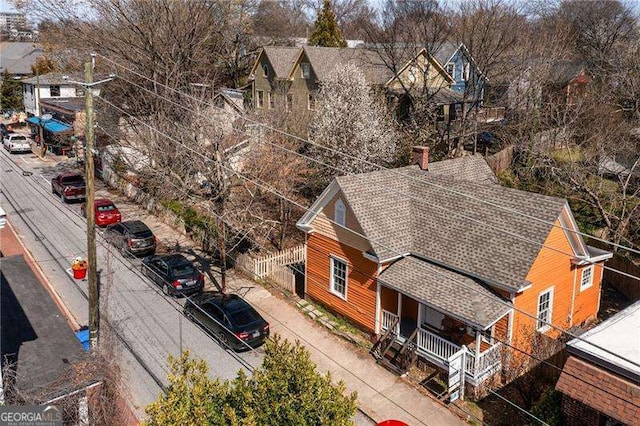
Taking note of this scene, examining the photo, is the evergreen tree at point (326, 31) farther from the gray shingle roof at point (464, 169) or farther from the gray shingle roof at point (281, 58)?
the gray shingle roof at point (464, 169)

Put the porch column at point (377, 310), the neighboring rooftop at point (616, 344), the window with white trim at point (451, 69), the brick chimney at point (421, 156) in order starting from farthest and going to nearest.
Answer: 1. the window with white trim at point (451, 69)
2. the brick chimney at point (421, 156)
3. the porch column at point (377, 310)
4. the neighboring rooftop at point (616, 344)

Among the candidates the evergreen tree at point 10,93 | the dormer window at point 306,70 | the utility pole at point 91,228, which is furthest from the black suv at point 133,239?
the evergreen tree at point 10,93

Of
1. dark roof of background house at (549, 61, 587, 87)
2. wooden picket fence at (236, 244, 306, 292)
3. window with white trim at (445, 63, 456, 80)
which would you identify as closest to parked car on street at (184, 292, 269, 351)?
wooden picket fence at (236, 244, 306, 292)

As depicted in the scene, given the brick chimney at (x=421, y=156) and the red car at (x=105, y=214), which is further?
the red car at (x=105, y=214)

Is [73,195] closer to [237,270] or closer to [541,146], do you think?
[237,270]

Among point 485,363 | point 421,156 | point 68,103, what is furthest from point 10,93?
point 485,363

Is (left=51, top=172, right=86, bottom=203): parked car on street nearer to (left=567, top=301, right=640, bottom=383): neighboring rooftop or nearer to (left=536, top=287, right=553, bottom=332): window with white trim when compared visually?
(left=536, top=287, right=553, bottom=332): window with white trim

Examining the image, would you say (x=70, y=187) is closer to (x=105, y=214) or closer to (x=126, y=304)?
(x=105, y=214)
